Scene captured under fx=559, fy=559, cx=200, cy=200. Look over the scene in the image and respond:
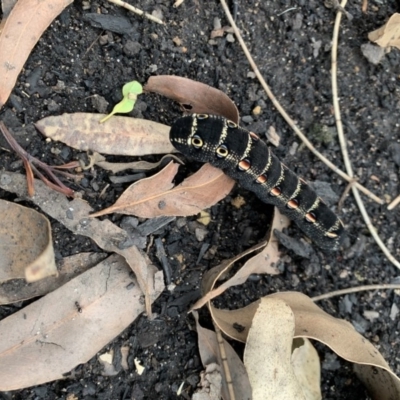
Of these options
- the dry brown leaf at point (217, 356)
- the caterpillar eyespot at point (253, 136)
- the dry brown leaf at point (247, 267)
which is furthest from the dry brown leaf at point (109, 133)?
the dry brown leaf at point (217, 356)

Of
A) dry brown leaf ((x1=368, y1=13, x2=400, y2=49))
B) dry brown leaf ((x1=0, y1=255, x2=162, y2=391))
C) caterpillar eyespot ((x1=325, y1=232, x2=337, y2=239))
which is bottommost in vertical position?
dry brown leaf ((x1=0, y1=255, x2=162, y2=391))

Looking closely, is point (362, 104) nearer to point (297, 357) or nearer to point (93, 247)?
point (297, 357)

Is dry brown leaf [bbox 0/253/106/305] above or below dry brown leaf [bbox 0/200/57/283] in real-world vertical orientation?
below

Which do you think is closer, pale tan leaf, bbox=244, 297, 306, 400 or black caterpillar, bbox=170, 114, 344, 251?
pale tan leaf, bbox=244, 297, 306, 400

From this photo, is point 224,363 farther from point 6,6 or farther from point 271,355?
point 6,6

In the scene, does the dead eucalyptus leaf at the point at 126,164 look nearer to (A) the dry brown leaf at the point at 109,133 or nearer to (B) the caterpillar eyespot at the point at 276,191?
(A) the dry brown leaf at the point at 109,133

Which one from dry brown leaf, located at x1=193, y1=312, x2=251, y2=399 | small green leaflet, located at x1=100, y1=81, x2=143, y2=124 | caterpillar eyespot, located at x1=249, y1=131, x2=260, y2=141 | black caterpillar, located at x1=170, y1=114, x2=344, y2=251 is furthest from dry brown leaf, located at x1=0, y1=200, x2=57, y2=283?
caterpillar eyespot, located at x1=249, y1=131, x2=260, y2=141

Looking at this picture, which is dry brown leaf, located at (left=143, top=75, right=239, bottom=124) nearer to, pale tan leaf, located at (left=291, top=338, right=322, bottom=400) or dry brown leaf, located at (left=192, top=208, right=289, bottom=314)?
dry brown leaf, located at (left=192, top=208, right=289, bottom=314)
